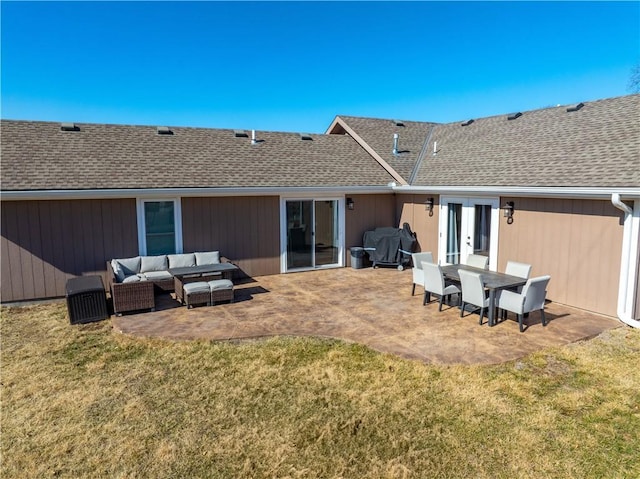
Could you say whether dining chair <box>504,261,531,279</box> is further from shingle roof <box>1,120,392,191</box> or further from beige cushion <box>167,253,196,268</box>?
beige cushion <box>167,253,196,268</box>

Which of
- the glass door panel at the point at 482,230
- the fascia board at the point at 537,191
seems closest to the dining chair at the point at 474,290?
the fascia board at the point at 537,191

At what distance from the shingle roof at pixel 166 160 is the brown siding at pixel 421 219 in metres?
1.12

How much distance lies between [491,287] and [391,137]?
394 inches

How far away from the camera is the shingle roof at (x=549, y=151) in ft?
28.3

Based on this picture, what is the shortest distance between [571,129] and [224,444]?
1124 centimetres

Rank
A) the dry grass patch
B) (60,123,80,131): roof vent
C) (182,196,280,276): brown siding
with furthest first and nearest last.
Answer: (60,123,80,131): roof vent → (182,196,280,276): brown siding → the dry grass patch

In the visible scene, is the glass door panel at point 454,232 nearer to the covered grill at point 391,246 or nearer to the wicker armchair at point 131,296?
the covered grill at point 391,246

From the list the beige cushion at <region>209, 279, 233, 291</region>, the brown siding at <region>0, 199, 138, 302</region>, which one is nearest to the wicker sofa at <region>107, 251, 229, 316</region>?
the brown siding at <region>0, 199, 138, 302</region>

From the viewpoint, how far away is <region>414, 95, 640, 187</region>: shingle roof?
862cm

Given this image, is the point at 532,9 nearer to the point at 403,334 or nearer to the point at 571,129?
the point at 571,129

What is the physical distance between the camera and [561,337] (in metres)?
7.11

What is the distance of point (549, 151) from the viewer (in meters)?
10.4

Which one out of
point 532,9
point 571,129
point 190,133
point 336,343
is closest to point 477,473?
point 336,343

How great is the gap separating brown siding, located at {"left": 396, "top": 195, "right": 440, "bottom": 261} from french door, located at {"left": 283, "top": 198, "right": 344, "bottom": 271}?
7.28ft
